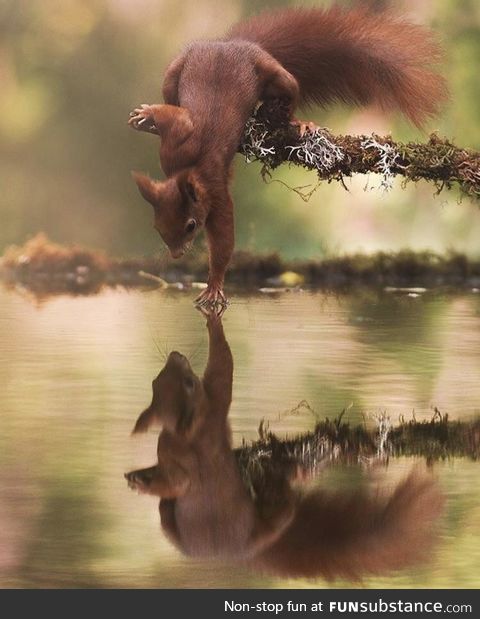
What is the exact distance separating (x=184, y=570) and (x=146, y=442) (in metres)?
0.59

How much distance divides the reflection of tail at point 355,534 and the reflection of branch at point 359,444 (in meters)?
0.18

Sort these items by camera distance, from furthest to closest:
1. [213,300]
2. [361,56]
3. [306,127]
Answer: [361,56], [213,300], [306,127]

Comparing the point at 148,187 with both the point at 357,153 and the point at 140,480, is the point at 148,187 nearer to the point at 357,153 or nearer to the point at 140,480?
the point at 357,153

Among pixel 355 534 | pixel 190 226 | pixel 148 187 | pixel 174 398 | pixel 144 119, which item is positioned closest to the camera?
pixel 355 534

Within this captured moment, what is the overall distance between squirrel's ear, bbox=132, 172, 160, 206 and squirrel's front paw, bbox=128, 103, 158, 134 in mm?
309

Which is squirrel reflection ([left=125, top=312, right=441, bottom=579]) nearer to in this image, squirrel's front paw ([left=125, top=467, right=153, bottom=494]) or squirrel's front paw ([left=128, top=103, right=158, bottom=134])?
squirrel's front paw ([left=125, top=467, right=153, bottom=494])

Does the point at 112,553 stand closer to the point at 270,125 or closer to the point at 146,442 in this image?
the point at 146,442

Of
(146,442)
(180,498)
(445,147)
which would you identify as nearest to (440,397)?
(146,442)

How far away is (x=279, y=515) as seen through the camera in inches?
61.3

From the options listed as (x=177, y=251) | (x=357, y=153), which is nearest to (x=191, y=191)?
(x=177, y=251)

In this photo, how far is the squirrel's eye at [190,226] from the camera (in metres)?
3.25

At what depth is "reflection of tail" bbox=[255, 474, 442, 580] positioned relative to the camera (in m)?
1.41

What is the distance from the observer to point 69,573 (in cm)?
134

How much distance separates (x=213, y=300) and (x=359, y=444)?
1.86 m
